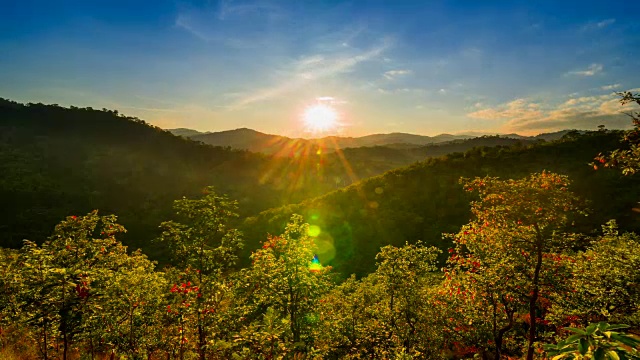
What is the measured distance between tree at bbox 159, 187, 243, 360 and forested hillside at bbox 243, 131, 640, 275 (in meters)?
41.8

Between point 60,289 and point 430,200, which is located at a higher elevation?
point 60,289

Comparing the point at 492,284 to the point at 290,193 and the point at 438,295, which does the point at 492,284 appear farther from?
the point at 290,193

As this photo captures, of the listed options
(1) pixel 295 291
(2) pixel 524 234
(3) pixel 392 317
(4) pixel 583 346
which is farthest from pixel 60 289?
(2) pixel 524 234

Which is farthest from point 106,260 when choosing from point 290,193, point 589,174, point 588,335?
point 290,193

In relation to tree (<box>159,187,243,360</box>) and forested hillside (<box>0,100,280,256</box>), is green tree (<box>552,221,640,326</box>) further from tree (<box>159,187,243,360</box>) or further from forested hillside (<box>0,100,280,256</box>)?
forested hillside (<box>0,100,280,256</box>)

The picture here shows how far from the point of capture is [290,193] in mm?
120438

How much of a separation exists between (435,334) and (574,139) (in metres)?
71.1

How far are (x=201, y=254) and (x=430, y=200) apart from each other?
2240 inches

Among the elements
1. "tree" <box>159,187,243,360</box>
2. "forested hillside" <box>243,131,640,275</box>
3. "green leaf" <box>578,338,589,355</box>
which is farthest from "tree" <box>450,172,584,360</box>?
"forested hillside" <box>243,131,640,275</box>

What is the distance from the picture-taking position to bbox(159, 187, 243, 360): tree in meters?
12.9

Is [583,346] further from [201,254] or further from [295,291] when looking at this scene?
[201,254]

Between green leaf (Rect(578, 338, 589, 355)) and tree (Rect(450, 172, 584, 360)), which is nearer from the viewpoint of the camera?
green leaf (Rect(578, 338, 589, 355))

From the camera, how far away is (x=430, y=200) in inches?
2490

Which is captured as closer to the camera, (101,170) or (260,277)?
(260,277)
